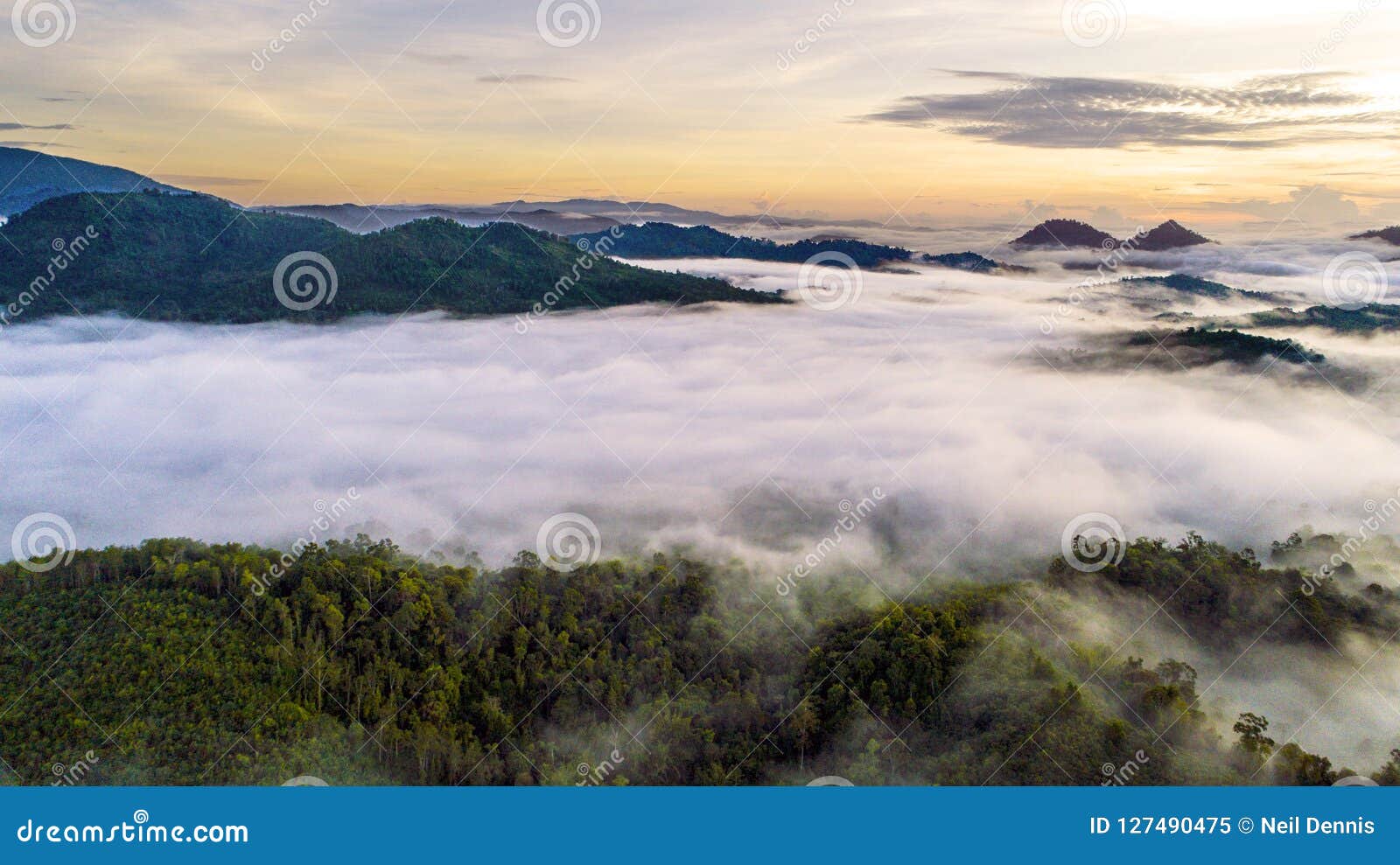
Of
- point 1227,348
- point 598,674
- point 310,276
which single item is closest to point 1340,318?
point 1227,348

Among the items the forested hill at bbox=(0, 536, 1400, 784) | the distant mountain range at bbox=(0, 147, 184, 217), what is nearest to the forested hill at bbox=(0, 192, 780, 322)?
the distant mountain range at bbox=(0, 147, 184, 217)

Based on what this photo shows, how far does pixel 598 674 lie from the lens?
3353 cm

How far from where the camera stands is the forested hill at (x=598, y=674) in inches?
1110

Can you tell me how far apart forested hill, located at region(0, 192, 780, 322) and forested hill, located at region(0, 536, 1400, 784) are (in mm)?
75674

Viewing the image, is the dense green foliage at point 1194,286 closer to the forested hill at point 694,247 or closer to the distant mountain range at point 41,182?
the forested hill at point 694,247

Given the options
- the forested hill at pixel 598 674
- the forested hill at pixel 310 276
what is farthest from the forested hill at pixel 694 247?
the forested hill at pixel 598 674

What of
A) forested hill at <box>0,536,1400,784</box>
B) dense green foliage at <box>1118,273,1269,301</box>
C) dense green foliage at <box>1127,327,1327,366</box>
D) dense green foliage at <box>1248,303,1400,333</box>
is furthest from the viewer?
dense green foliage at <box>1118,273,1269,301</box>

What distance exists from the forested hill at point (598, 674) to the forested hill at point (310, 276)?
75.7 metres

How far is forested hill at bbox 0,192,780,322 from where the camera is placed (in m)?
108

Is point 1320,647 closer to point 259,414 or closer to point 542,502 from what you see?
point 542,502

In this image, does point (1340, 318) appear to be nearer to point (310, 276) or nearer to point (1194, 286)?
point (1194, 286)

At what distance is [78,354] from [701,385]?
73895mm

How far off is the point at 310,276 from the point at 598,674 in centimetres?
10639

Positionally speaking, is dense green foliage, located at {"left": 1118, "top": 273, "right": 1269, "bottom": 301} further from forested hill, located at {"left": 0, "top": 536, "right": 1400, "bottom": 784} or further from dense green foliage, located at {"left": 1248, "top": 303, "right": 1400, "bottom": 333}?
forested hill, located at {"left": 0, "top": 536, "right": 1400, "bottom": 784}
